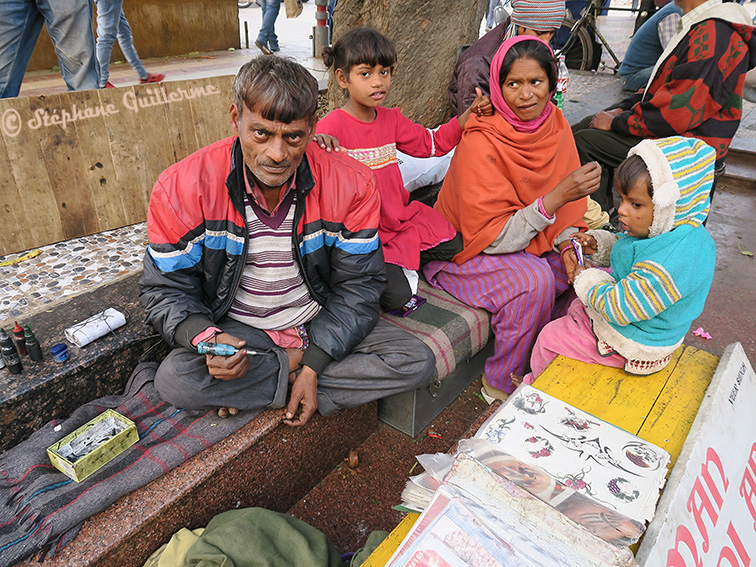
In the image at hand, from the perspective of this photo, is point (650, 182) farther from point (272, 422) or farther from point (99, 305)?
point (99, 305)

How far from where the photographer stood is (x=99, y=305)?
97.9 inches

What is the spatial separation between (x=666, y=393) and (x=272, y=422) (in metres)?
Result: 1.56

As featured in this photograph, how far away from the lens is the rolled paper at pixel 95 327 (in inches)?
88.2

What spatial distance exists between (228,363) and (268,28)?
8304 mm

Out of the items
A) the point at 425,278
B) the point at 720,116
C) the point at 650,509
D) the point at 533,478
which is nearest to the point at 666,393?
the point at 650,509

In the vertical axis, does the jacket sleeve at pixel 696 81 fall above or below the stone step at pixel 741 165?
above

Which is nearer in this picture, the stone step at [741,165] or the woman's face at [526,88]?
the woman's face at [526,88]

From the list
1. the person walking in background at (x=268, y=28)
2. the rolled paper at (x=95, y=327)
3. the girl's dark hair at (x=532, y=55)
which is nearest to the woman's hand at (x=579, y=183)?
the girl's dark hair at (x=532, y=55)

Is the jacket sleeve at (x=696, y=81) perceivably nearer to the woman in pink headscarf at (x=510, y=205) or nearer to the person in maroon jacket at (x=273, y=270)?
the woman in pink headscarf at (x=510, y=205)

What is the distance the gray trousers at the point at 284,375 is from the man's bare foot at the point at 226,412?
0.11 feet

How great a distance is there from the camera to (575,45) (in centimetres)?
816

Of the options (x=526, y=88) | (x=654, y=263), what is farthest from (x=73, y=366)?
(x=526, y=88)

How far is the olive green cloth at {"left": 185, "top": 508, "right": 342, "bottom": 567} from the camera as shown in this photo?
168 centimetres

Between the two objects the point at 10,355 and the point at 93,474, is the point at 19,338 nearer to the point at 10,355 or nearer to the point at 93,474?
the point at 10,355
